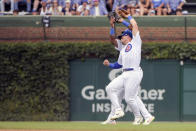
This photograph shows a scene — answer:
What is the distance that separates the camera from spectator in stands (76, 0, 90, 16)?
19.2 metres

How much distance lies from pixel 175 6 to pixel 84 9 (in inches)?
112

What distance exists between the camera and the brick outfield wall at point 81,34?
725 inches

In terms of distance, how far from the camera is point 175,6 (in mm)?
19359

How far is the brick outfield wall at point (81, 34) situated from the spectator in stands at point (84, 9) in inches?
36.2

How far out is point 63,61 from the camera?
726 inches

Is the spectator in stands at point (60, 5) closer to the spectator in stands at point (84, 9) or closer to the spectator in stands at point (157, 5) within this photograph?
the spectator in stands at point (84, 9)

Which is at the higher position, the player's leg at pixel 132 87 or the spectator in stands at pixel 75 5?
the spectator in stands at pixel 75 5

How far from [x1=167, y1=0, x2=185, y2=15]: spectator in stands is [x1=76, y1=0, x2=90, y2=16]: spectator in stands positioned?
2518 mm

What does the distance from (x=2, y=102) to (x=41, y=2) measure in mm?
3398

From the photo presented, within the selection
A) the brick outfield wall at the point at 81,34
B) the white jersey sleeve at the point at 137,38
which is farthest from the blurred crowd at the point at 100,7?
the white jersey sleeve at the point at 137,38

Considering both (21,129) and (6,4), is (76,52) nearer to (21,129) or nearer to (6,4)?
(6,4)

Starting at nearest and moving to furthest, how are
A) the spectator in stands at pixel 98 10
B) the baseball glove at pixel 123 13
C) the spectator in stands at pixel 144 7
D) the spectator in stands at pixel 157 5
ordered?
the baseball glove at pixel 123 13 < the spectator in stands at pixel 144 7 < the spectator in stands at pixel 157 5 < the spectator in stands at pixel 98 10

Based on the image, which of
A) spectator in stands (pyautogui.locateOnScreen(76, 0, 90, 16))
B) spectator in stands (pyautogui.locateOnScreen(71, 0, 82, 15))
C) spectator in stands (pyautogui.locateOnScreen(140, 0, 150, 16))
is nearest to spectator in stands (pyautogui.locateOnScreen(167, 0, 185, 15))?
spectator in stands (pyautogui.locateOnScreen(140, 0, 150, 16))

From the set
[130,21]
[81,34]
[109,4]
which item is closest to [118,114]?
[130,21]
